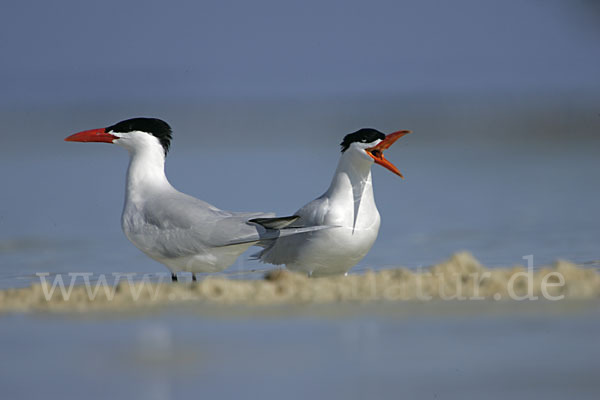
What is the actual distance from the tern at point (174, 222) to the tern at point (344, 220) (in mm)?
91

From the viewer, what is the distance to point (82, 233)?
881 cm

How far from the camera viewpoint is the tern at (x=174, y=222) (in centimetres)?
615

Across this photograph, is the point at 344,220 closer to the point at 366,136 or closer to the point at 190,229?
the point at 366,136

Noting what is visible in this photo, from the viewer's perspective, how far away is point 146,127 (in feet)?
21.9

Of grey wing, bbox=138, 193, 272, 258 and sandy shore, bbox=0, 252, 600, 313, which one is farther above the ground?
grey wing, bbox=138, 193, 272, 258

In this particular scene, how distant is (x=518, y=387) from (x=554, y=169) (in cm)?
834

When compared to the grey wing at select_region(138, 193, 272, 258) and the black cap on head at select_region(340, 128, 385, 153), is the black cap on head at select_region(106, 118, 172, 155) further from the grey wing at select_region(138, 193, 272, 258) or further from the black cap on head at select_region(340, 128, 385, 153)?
the black cap on head at select_region(340, 128, 385, 153)

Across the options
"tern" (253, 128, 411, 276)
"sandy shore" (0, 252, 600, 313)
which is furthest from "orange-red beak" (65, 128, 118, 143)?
"tern" (253, 128, 411, 276)

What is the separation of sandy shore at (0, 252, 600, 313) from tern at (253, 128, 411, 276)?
0.13 meters

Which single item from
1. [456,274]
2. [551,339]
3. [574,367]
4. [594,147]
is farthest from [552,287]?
[594,147]

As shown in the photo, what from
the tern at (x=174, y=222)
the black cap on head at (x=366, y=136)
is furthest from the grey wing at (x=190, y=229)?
the black cap on head at (x=366, y=136)

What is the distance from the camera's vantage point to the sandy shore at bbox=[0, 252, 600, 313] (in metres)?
5.70

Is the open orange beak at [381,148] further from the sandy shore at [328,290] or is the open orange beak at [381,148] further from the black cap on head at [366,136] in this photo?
the sandy shore at [328,290]

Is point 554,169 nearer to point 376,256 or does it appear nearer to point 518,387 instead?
point 376,256
